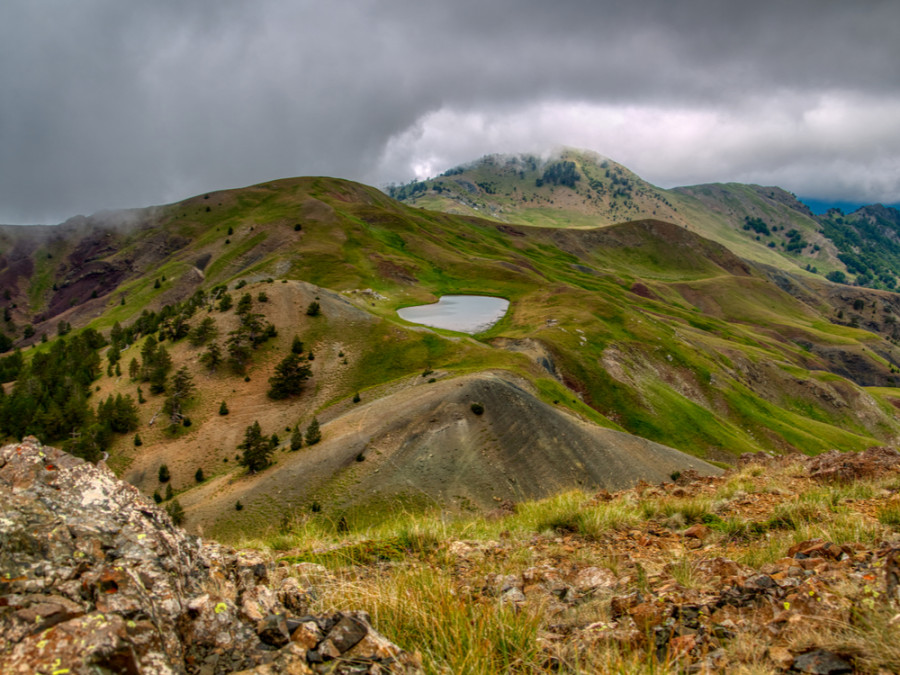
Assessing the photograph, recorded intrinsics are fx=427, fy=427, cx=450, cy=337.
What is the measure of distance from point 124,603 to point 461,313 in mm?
82676

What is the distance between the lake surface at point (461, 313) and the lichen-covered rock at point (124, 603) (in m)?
68.7

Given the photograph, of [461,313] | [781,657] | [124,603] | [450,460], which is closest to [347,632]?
[124,603]

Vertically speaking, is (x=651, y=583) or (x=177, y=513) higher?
(x=651, y=583)

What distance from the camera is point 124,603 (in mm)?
3037

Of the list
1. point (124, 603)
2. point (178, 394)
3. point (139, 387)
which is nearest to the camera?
point (124, 603)

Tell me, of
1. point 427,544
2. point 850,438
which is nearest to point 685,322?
point 850,438

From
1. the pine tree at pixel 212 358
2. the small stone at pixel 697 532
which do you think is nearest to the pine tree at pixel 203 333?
the pine tree at pixel 212 358

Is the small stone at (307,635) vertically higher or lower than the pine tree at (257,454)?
higher

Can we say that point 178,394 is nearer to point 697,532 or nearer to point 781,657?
point 697,532

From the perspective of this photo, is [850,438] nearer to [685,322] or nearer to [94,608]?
[685,322]

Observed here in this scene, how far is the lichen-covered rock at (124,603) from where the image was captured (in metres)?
2.53

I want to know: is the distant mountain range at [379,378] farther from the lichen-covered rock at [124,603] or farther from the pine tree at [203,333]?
the lichen-covered rock at [124,603]

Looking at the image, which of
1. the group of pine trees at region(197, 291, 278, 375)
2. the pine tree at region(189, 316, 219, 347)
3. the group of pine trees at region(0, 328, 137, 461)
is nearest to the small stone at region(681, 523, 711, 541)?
the group of pine trees at region(0, 328, 137, 461)

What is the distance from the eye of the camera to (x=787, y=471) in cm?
1205
